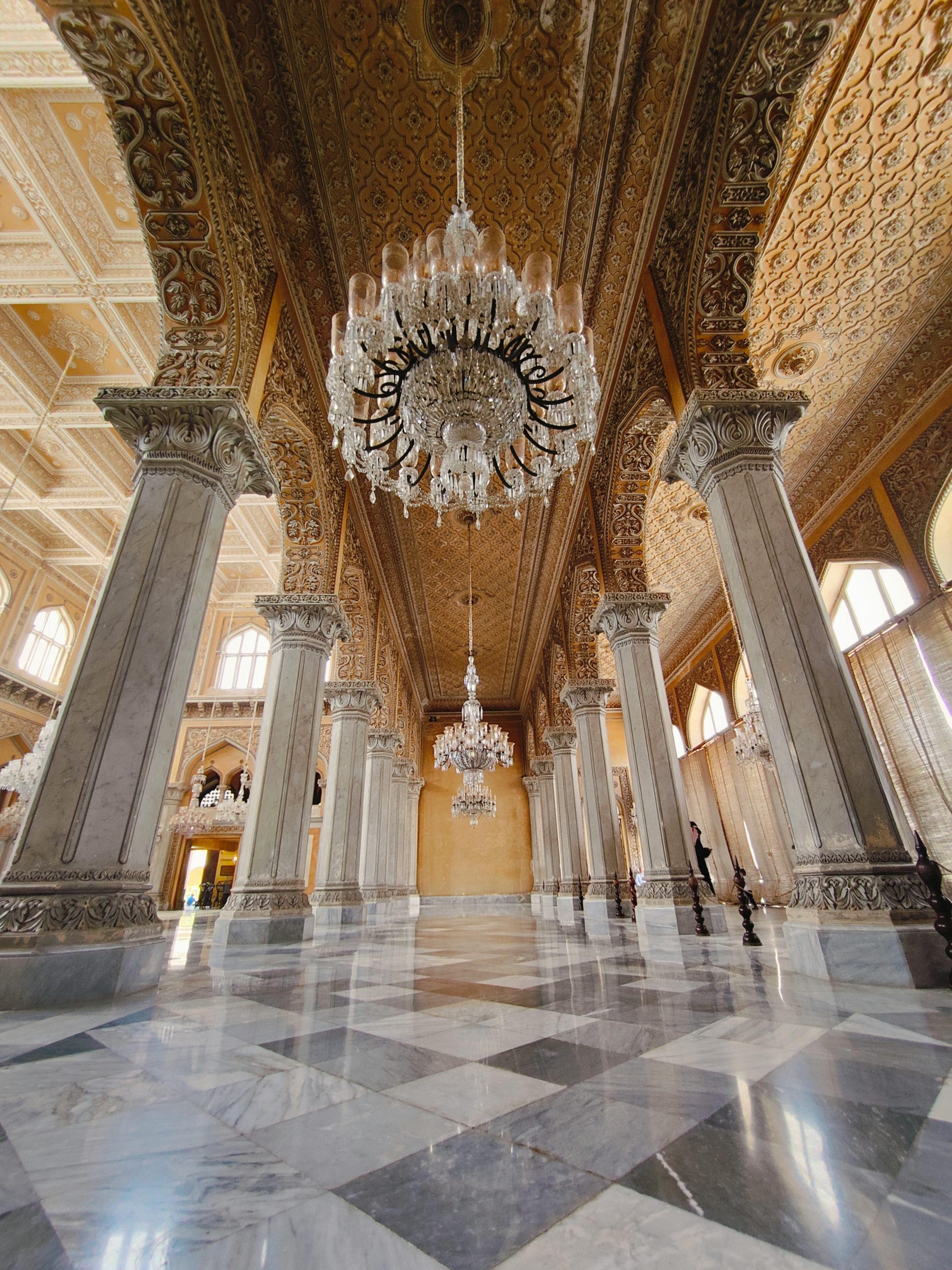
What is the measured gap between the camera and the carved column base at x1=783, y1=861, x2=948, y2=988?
2.57 metres

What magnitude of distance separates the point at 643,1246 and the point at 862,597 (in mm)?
9886

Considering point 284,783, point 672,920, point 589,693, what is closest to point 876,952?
point 672,920

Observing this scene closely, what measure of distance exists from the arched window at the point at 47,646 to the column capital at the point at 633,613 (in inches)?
545

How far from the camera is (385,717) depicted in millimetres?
11125

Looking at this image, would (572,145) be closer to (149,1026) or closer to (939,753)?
(149,1026)

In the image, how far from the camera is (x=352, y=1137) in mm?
1097

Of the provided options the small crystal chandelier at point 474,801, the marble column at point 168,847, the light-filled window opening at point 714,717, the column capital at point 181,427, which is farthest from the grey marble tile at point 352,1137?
the marble column at point 168,847

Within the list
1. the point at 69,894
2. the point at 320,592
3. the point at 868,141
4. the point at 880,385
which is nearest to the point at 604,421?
the point at 868,141

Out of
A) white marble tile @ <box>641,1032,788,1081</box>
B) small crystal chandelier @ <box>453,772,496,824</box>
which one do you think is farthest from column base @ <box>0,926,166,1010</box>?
small crystal chandelier @ <box>453,772,496,824</box>

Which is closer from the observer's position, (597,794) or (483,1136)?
(483,1136)

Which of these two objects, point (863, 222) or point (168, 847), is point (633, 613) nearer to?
point (863, 222)

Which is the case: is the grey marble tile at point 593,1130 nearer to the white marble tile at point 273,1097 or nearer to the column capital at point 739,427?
the white marble tile at point 273,1097

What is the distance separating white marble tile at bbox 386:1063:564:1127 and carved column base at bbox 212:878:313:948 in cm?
391

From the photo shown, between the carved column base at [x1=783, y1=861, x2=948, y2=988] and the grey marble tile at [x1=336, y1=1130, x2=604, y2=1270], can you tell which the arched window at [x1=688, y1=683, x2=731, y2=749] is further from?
the grey marble tile at [x1=336, y1=1130, x2=604, y2=1270]
